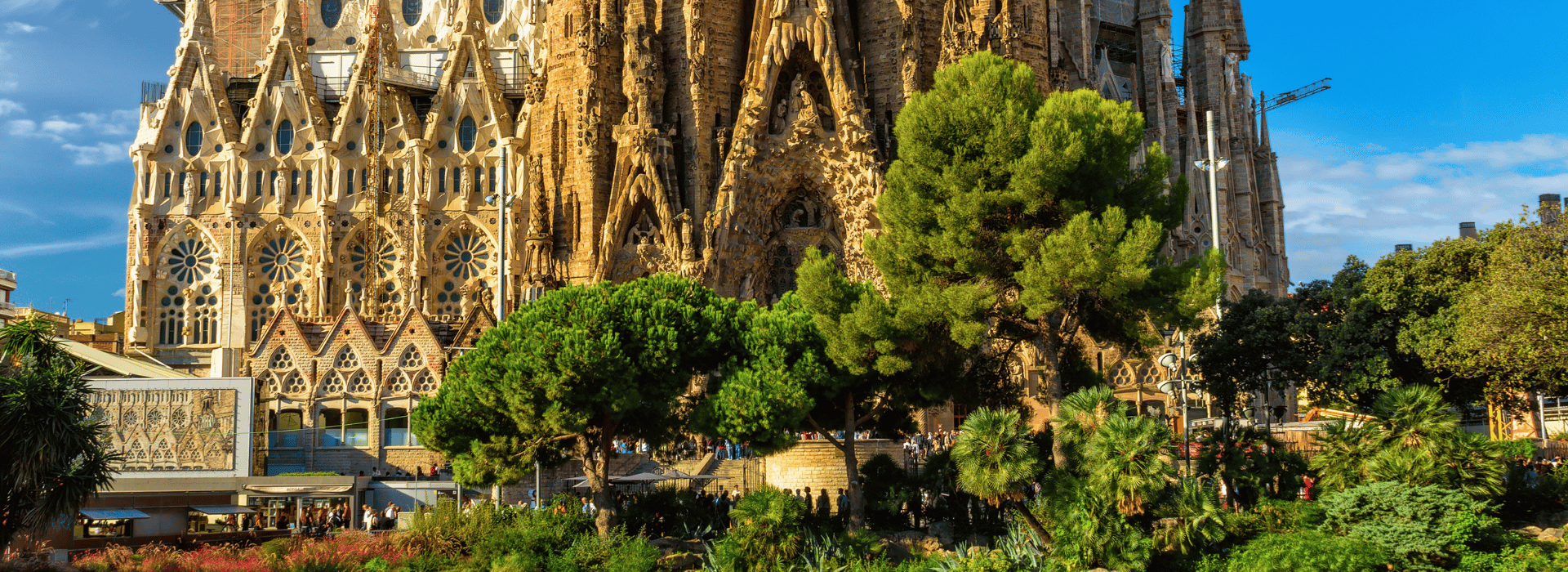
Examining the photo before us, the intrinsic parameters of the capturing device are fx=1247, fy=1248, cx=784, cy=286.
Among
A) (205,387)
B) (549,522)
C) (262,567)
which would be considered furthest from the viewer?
(205,387)

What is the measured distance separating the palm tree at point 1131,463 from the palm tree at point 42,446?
15.9m

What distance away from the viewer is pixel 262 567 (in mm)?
20344

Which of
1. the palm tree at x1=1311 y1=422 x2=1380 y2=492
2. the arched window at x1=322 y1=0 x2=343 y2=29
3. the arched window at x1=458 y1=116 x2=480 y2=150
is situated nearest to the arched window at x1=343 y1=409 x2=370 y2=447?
the arched window at x1=458 y1=116 x2=480 y2=150

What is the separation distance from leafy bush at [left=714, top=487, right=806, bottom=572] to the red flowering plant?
710cm

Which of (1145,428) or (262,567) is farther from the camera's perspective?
(262,567)

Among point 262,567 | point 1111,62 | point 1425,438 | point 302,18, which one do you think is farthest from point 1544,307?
point 302,18

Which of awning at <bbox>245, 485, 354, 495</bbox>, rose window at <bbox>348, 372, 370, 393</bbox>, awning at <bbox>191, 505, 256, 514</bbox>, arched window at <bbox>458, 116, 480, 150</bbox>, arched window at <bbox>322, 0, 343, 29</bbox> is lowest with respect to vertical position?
awning at <bbox>191, 505, 256, 514</bbox>

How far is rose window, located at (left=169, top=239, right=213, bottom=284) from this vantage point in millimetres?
48719

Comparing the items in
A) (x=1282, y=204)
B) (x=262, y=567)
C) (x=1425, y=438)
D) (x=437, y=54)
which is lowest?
(x=262, y=567)

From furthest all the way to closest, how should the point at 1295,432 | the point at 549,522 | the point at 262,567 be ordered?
the point at 1295,432 < the point at 549,522 < the point at 262,567

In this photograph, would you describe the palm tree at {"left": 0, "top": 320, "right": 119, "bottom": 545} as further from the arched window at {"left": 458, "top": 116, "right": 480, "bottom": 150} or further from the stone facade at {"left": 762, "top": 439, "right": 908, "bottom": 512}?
the arched window at {"left": 458, "top": 116, "right": 480, "bottom": 150}

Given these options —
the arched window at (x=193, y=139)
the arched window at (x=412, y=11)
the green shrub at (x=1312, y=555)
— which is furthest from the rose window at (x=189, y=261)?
the green shrub at (x=1312, y=555)

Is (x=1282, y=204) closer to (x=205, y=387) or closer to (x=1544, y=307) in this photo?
(x=1544, y=307)

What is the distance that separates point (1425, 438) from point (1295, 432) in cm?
952
